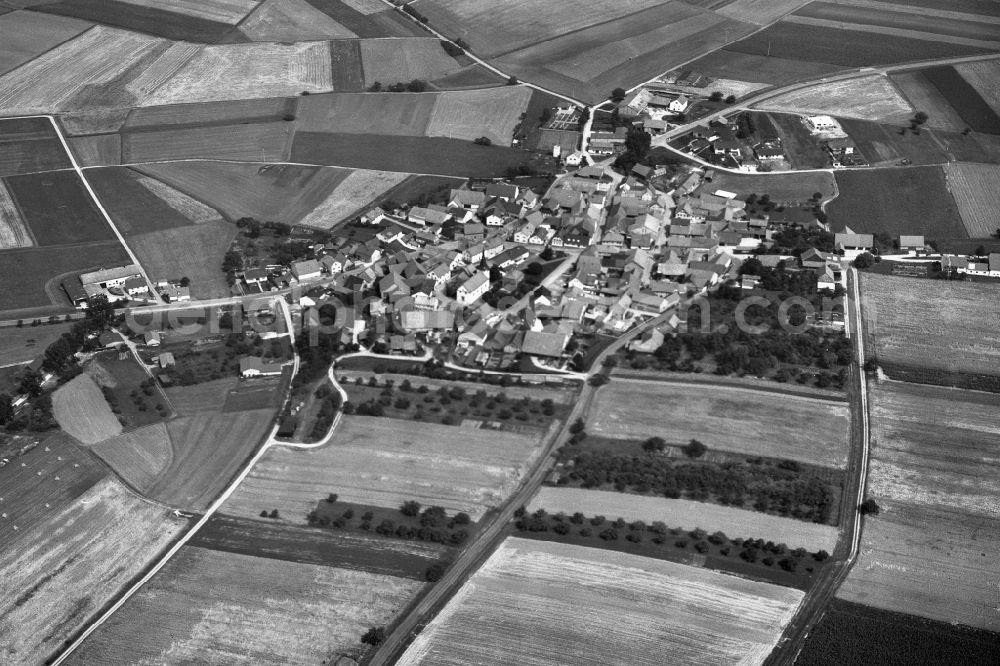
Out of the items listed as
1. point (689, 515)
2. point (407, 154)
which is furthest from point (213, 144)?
point (689, 515)

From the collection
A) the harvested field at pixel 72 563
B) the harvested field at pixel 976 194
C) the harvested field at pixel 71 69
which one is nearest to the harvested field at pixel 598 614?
the harvested field at pixel 72 563

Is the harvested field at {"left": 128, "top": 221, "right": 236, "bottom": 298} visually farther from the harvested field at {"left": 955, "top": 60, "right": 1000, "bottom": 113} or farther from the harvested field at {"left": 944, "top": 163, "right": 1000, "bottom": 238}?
the harvested field at {"left": 955, "top": 60, "right": 1000, "bottom": 113}

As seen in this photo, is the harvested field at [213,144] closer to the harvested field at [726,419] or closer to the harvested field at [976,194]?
the harvested field at [726,419]

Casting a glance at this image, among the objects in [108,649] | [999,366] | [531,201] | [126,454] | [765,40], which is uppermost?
[765,40]

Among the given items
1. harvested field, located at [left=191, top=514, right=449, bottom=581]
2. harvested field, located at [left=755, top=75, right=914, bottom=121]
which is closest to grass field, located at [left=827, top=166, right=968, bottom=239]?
harvested field, located at [left=755, top=75, right=914, bottom=121]

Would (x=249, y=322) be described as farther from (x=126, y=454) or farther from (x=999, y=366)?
(x=999, y=366)

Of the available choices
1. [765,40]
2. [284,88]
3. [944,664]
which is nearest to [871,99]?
[765,40]
